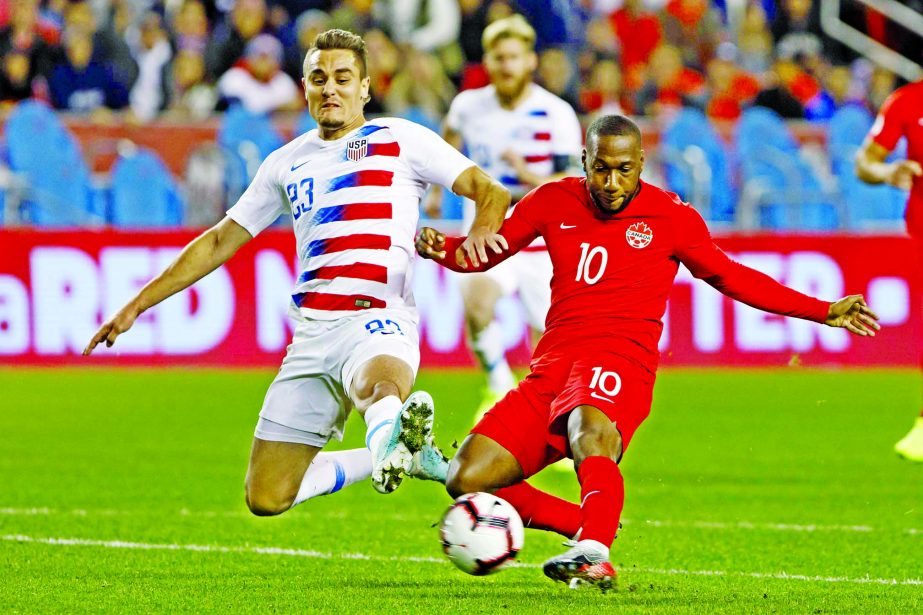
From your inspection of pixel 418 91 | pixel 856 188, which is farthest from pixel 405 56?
pixel 856 188

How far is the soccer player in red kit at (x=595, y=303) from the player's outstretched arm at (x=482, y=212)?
53mm

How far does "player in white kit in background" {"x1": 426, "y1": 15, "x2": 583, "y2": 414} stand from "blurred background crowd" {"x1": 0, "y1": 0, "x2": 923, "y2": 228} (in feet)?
17.3

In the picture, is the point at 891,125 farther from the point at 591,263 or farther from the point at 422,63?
the point at 422,63

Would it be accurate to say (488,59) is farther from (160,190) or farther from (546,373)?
(160,190)

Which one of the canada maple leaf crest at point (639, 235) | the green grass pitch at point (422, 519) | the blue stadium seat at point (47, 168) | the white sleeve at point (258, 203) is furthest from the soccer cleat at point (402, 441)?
the blue stadium seat at point (47, 168)

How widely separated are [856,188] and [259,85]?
6.27m

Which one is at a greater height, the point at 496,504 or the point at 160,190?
the point at 160,190

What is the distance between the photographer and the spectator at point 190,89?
56.7 ft

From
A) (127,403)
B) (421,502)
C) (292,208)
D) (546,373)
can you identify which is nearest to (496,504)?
(546,373)

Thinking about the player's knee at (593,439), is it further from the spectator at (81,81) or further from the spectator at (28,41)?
the spectator at (28,41)

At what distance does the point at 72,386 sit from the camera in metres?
14.5

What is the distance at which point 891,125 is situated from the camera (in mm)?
10180

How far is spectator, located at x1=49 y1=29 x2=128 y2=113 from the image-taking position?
1694cm

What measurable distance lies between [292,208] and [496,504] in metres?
1.68
